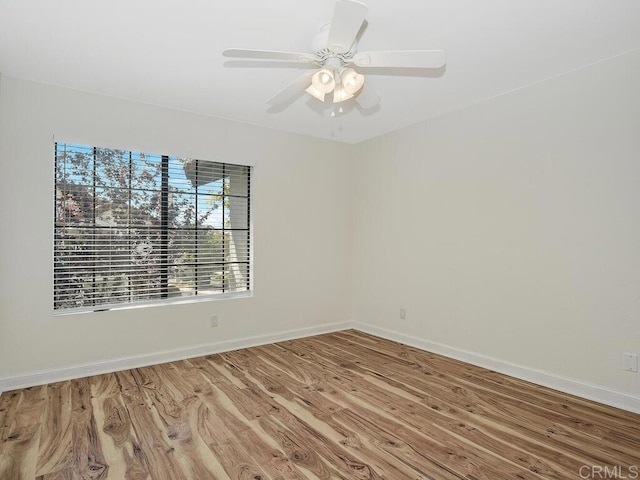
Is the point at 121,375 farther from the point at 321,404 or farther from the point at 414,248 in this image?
the point at 414,248

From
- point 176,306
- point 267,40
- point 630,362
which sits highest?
point 267,40

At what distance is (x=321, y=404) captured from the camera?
9.22 ft

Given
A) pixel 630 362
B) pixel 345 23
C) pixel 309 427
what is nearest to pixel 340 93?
pixel 345 23

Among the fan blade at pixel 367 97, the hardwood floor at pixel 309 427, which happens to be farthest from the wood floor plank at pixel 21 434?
the fan blade at pixel 367 97

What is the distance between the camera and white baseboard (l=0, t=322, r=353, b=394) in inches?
122

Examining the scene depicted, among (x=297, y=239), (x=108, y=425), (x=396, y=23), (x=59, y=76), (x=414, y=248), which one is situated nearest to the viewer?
(x=396, y=23)

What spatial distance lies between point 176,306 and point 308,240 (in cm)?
176

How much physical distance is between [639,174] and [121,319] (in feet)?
14.5

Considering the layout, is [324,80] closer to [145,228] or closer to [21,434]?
[145,228]

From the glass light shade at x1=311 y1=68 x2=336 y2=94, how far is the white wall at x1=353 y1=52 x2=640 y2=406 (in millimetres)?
1926

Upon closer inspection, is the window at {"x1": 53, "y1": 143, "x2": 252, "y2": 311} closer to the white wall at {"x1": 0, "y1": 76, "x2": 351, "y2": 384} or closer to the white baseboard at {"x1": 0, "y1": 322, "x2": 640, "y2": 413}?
the white wall at {"x1": 0, "y1": 76, "x2": 351, "y2": 384}

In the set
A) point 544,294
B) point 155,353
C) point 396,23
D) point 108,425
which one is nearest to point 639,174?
point 544,294

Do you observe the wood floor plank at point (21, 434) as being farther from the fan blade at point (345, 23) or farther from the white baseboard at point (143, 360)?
the fan blade at point (345, 23)

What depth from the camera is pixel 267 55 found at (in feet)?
6.86
